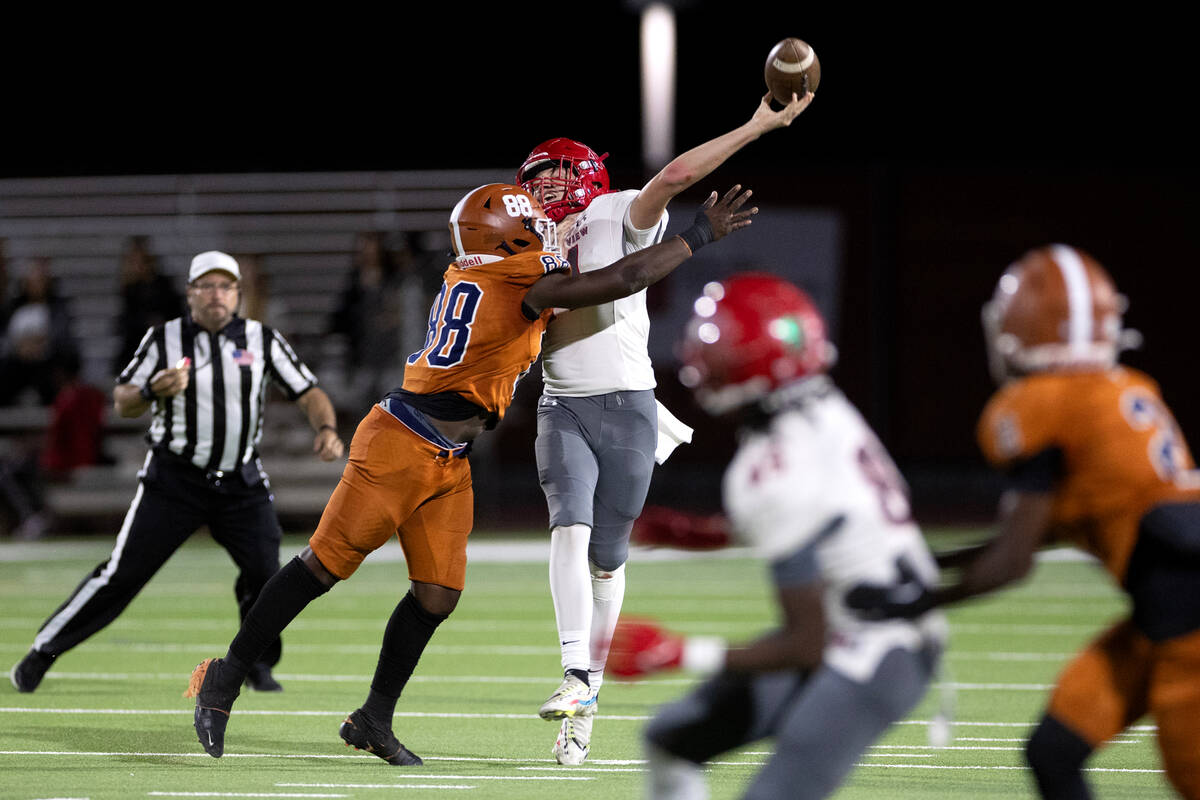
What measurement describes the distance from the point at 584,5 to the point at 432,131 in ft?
8.08

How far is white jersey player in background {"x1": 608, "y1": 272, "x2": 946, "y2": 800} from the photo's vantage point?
284 centimetres

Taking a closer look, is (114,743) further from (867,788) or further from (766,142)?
(766,142)

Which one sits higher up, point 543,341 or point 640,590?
point 543,341

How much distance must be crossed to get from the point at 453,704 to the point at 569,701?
4.61 ft

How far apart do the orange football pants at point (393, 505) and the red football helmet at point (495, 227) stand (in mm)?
583

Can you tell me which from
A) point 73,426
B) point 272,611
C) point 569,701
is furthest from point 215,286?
point 73,426

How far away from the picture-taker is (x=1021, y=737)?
5324 millimetres

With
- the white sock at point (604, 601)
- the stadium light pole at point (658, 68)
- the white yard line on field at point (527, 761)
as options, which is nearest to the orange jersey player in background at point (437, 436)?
the white yard line on field at point (527, 761)

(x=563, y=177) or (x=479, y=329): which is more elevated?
(x=563, y=177)

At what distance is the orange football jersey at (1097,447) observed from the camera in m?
3.04

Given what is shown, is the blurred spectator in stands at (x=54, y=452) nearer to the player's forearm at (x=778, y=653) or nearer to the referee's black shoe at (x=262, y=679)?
the referee's black shoe at (x=262, y=679)

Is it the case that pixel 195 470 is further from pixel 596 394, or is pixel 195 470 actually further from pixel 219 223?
pixel 219 223

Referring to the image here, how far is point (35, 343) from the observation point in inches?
528

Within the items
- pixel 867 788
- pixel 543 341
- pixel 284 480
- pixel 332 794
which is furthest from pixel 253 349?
pixel 284 480
